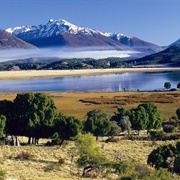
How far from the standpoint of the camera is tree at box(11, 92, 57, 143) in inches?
1487

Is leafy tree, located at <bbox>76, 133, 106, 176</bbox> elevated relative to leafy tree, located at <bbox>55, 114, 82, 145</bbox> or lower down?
lower down

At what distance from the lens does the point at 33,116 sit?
38.1 meters

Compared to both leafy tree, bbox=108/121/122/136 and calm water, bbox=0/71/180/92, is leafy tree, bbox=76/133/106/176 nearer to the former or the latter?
leafy tree, bbox=108/121/122/136

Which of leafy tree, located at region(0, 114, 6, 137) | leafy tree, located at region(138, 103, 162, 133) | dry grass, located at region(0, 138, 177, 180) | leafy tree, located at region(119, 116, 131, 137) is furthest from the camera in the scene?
leafy tree, located at region(138, 103, 162, 133)

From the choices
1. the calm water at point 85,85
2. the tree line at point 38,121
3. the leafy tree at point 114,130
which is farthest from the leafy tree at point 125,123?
the calm water at point 85,85

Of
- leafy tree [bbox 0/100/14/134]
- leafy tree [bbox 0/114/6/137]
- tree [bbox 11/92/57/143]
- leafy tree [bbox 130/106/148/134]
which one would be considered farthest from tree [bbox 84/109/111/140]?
leafy tree [bbox 0/114/6/137]

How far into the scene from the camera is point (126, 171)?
26.2 meters

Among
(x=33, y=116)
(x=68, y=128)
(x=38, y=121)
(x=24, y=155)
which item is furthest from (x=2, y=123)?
(x=24, y=155)

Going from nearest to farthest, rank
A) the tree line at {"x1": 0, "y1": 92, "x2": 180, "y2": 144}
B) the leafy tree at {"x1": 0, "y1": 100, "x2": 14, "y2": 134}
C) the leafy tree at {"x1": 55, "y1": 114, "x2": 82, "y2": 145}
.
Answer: the leafy tree at {"x1": 55, "y1": 114, "x2": 82, "y2": 145}, the tree line at {"x1": 0, "y1": 92, "x2": 180, "y2": 144}, the leafy tree at {"x1": 0, "y1": 100, "x2": 14, "y2": 134}

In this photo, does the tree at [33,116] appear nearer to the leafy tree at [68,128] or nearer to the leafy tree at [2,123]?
the leafy tree at [68,128]

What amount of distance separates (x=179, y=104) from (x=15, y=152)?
52338 mm

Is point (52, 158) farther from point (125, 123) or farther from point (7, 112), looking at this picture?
point (125, 123)

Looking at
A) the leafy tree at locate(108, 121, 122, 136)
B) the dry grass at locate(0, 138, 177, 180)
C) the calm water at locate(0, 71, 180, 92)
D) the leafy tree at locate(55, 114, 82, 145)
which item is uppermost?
the calm water at locate(0, 71, 180, 92)

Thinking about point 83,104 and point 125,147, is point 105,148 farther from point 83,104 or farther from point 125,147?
point 83,104
